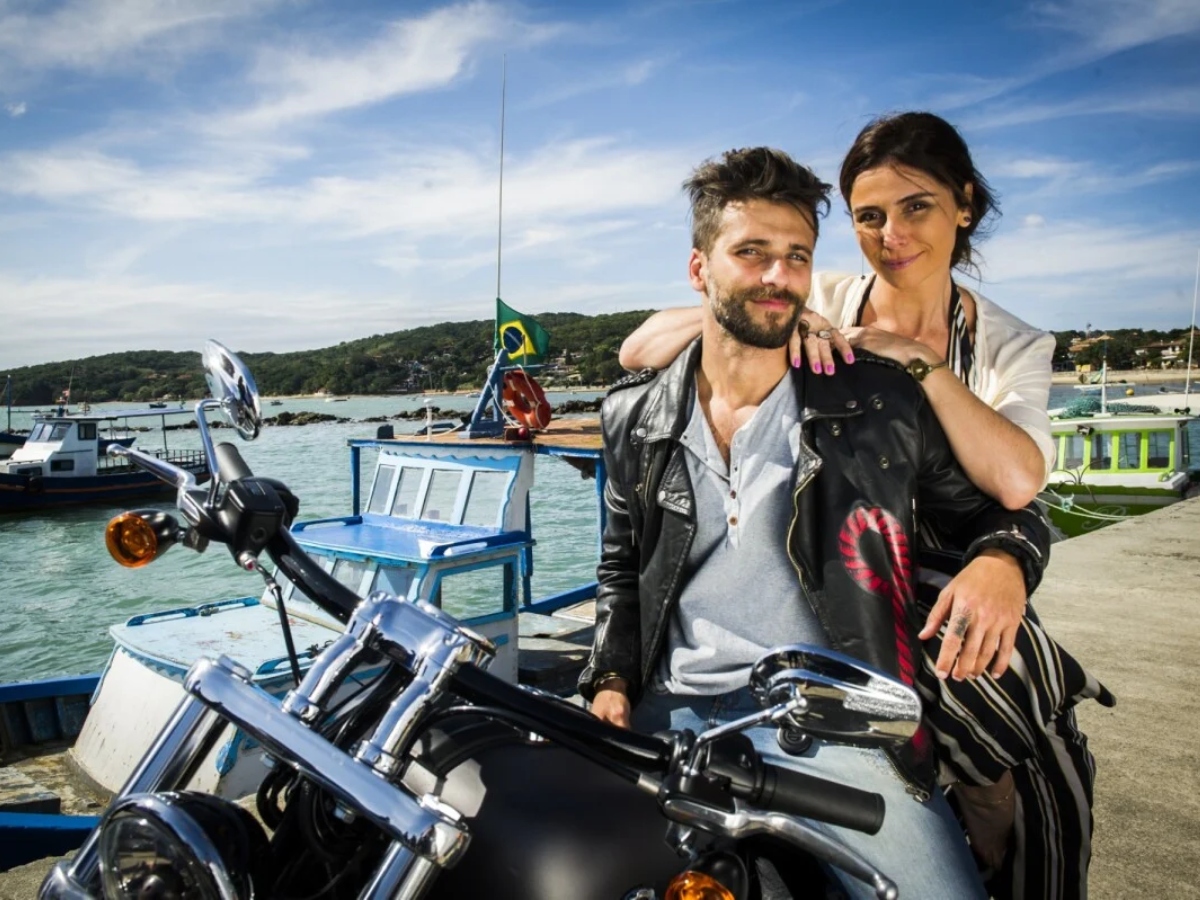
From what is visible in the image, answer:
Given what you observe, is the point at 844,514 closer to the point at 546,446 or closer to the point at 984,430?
the point at 984,430

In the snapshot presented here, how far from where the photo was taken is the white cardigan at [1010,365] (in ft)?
6.88

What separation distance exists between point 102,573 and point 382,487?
17.5 meters

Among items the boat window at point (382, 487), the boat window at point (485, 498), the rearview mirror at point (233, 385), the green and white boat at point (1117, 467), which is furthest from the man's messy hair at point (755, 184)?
the green and white boat at point (1117, 467)

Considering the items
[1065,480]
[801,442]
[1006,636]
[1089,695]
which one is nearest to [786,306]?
[801,442]

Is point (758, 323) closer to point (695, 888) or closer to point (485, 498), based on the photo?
point (695, 888)

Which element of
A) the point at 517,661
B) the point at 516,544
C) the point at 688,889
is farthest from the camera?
the point at 517,661

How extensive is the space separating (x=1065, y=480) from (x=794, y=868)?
2192 cm

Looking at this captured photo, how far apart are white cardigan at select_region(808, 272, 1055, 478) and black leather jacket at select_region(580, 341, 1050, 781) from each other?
23 cm

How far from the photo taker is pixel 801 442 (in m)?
2.01

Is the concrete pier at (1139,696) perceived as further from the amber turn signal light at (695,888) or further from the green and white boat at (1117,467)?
the green and white boat at (1117,467)

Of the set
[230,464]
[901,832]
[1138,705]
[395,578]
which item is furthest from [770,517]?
[395,578]

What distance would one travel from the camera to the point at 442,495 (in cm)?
808

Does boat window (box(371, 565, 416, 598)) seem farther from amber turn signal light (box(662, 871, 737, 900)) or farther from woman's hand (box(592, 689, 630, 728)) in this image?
amber turn signal light (box(662, 871, 737, 900))

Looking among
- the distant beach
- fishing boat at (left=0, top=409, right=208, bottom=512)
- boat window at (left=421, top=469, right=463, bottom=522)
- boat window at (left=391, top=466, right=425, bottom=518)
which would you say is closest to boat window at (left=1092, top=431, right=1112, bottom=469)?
boat window at (left=421, top=469, right=463, bottom=522)
